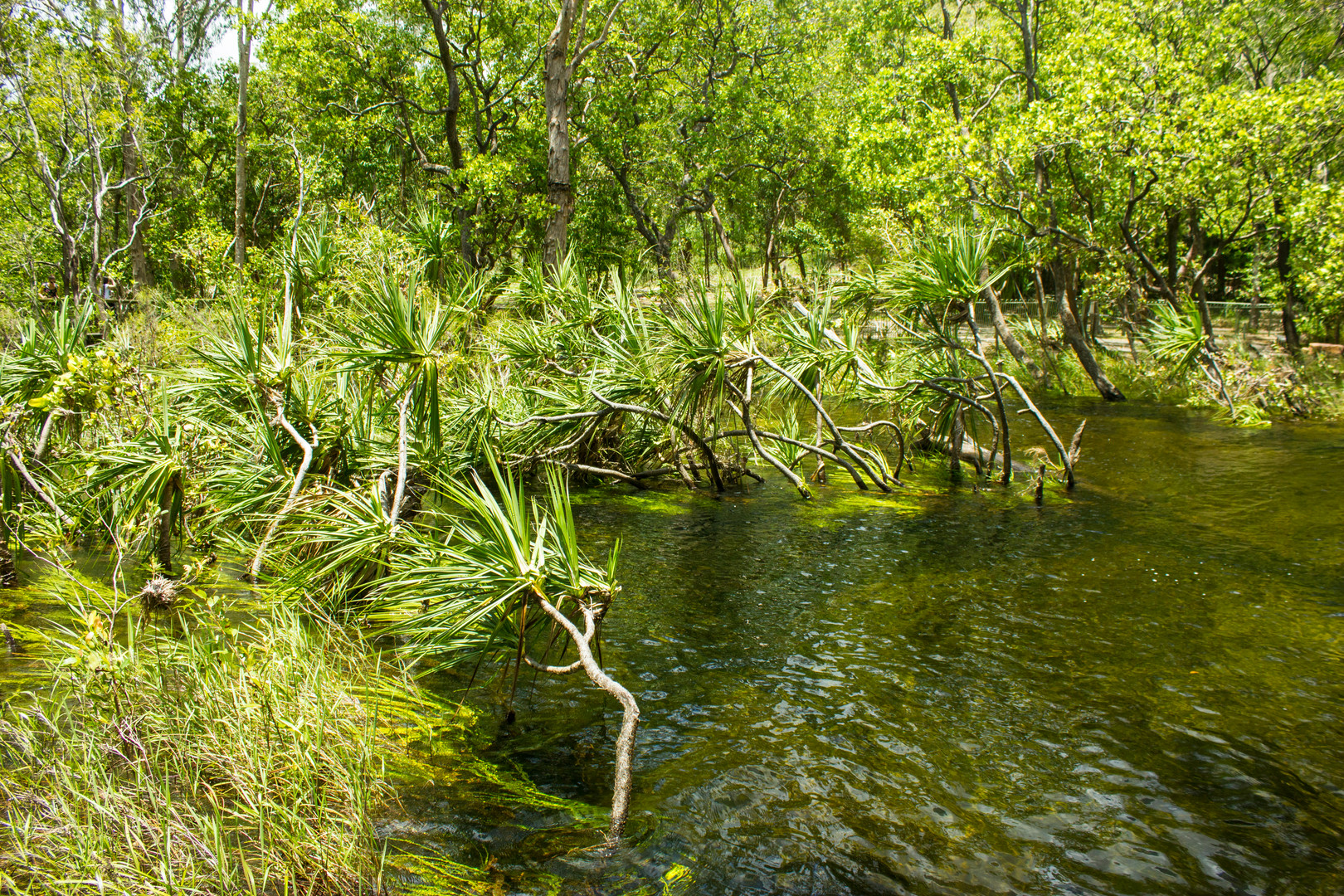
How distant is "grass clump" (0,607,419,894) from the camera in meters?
3.03

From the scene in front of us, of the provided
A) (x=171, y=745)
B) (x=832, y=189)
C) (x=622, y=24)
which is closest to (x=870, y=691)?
(x=171, y=745)

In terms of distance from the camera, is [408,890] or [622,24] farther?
[622,24]

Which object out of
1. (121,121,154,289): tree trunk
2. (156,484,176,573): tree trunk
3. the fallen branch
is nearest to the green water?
the fallen branch

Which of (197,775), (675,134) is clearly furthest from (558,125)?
(197,775)

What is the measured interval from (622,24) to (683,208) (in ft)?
19.0

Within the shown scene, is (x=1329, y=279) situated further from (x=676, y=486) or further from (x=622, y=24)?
(x=622, y=24)

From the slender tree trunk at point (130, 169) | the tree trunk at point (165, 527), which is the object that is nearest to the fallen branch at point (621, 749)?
the tree trunk at point (165, 527)

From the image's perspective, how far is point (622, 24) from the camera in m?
23.9

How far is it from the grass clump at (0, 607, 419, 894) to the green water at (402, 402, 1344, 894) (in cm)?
64

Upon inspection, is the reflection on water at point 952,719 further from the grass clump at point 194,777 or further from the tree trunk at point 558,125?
the tree trunk at point 558,125

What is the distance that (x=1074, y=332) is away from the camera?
20688mm

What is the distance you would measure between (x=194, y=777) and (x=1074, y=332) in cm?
2157

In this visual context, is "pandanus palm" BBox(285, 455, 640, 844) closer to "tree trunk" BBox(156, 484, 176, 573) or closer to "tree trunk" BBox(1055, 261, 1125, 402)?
"tree trunk" BBox(156, 484, 176, 573)

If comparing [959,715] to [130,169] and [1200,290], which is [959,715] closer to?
[1200,290]
